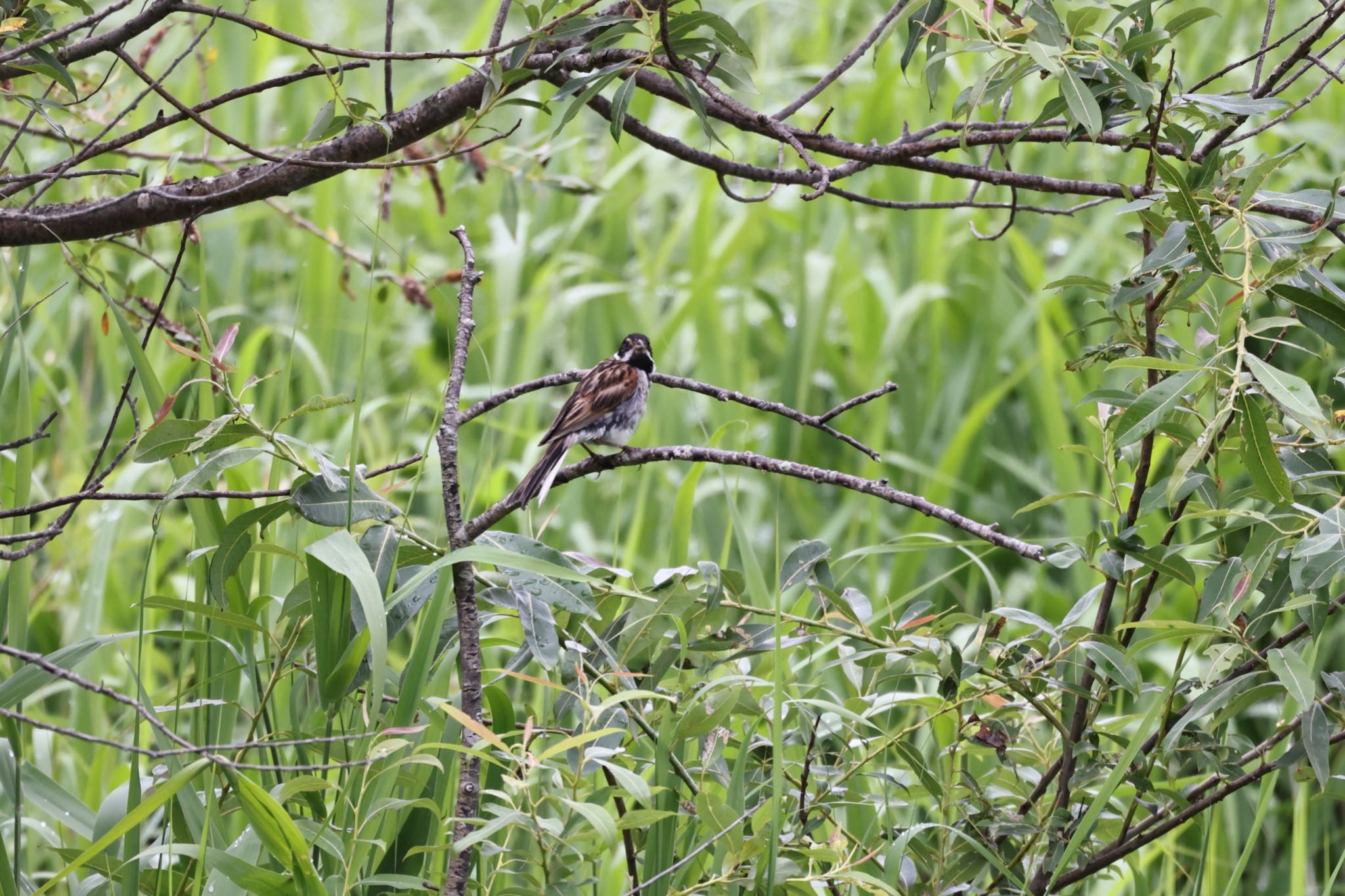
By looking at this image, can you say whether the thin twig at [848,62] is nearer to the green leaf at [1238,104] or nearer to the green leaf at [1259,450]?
the green leaf at [1238,104]

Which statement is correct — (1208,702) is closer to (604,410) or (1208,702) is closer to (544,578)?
(544,578)

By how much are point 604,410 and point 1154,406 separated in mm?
1893

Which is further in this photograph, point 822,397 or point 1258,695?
point 822,397

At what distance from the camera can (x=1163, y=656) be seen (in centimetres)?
373

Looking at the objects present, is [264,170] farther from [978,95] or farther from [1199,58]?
[1199,58]

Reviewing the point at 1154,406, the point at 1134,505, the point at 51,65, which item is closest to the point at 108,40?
the point at 51,65

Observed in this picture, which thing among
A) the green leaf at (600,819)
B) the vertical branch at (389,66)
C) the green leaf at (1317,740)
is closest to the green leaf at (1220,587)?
the green leaf at (1317,740)

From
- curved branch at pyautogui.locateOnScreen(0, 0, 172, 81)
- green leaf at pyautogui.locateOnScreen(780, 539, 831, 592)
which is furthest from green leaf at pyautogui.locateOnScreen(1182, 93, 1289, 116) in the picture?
curved branch at pyautogui.locateOnScreen(0, 0, 172, 81)

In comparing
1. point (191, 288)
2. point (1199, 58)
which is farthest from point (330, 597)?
point (1199, 58)

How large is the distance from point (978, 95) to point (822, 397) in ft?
11.1

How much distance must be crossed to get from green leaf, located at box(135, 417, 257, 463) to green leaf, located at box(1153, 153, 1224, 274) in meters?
1.08

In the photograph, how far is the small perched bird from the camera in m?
2.88

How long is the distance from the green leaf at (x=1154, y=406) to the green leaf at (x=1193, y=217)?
0.14m

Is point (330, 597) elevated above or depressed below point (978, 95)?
below
